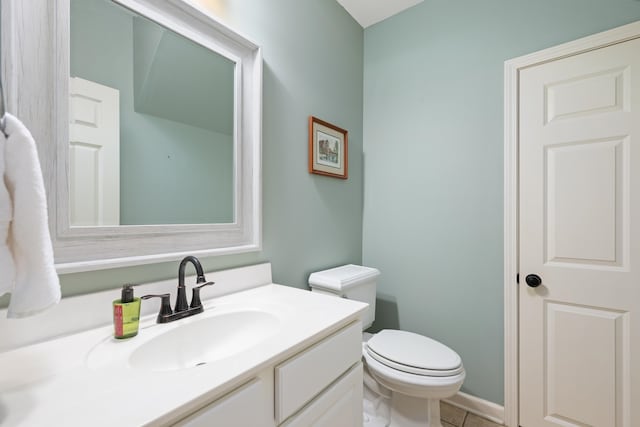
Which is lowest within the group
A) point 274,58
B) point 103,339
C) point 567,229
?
point 103,339

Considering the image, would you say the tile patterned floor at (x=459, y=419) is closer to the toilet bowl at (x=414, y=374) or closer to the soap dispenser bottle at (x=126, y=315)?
the toilet bowl at (x=414, y=374)

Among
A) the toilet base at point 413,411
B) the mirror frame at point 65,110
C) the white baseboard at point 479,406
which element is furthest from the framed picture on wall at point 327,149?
the white baseboard at point 479,406

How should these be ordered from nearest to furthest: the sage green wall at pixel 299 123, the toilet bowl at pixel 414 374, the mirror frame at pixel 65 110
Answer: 1. the mirror frame at pixel 65 110
2. the toilet bowl at pixel 414 374
3. the sage green wall at pixel 299 123

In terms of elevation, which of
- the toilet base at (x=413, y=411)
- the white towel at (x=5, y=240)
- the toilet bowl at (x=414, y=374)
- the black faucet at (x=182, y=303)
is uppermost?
the white towel at (x=5, y=240)

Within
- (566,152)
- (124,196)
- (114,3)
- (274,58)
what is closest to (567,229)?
(566,152)

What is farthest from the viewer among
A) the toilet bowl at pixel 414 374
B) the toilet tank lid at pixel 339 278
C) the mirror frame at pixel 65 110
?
the toilet tank lid at pixel 339 278

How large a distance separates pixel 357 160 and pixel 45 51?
1614 millimetres

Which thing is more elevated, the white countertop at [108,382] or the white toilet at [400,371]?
the white countertop at [108,382]

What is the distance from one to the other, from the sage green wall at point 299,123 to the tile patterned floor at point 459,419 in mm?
1040

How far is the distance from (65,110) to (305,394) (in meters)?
1.02

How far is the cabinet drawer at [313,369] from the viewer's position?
682mm

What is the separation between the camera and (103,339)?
71 cm

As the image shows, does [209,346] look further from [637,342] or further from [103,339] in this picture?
[637,342]

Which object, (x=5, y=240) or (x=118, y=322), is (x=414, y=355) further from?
(x=5, y=240)
